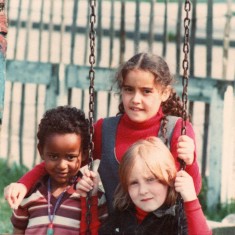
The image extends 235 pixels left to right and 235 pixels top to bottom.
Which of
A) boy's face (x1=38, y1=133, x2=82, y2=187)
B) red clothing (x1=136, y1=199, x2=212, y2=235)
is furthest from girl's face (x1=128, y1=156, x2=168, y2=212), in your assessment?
boy's face (x1=38, y1=133, x2=82, y2=187)

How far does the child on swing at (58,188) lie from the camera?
440 cm

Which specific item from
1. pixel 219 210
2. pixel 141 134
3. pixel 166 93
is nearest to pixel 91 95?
pixel 141 134

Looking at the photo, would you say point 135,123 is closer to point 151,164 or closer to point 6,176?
point 151,164

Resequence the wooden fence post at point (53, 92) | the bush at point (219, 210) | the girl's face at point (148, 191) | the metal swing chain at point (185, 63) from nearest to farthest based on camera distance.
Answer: the metal swing chain at point (185, 63) < the girl's face at point (148, 191) < the bush at point (219, 210) < the wooden fence post at point (53, 92)

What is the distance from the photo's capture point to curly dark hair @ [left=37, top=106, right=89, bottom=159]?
4500mm

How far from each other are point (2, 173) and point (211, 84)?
2.16m

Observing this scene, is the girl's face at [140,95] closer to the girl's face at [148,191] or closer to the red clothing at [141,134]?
the red clothing at [141,134]

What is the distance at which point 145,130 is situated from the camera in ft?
14.3

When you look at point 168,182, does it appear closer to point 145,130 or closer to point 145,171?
point 145,171

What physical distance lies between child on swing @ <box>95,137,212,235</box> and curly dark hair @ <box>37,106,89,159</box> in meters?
0.47

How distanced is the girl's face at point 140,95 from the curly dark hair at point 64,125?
1.02ft

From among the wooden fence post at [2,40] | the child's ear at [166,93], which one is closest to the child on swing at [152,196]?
the child's ear at [166,93]

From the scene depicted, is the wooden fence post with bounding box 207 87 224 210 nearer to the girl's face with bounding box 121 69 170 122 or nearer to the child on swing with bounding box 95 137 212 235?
the girl's face with bounding box 121 69 170 122

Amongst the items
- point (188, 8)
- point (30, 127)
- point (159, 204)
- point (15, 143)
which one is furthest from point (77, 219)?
point (30, 127)
